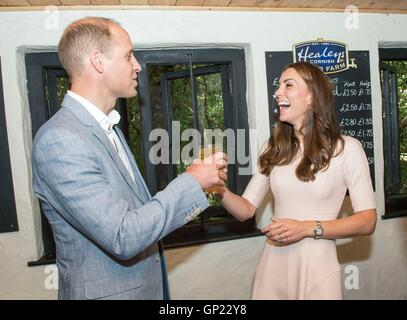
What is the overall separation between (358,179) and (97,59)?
1.14 m

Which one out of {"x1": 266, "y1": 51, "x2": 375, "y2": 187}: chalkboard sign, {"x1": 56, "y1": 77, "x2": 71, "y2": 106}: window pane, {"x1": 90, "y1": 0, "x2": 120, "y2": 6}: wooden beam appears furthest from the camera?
{"x1": 266, "y1": 51, "x2": 375, "y2": 187}: chalkboard sign

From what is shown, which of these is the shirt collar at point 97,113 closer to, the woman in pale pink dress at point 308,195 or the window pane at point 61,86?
the woman in pale pink dress at point 308,195

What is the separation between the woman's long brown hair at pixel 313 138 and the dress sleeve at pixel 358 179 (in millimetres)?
58

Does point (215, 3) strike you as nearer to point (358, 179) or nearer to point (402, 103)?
point (358, 179)

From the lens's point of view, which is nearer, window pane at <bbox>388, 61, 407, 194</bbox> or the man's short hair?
the man's short hair

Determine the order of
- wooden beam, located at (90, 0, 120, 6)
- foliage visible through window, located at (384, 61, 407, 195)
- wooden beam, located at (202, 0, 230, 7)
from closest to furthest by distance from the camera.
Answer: wooden beam, located at (90, 0, 120, 6)
wooden beam, located at (202, 0, 230, 7)
foliage visible through window, located at (384, 61, 407, 195)

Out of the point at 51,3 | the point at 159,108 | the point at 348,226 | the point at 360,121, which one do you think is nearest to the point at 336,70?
the point at 360,121

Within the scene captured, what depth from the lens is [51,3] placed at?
6.83 ft

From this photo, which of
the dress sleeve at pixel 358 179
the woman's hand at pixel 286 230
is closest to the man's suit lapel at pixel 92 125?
the woman's hand at pixel 286 230

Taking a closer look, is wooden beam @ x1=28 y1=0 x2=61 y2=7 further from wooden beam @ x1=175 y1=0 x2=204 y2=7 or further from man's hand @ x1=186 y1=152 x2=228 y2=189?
man's hand @ x1=186 y1=152 x2=228 y2=189

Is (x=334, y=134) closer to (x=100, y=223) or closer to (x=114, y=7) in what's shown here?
(x=100, y=223)

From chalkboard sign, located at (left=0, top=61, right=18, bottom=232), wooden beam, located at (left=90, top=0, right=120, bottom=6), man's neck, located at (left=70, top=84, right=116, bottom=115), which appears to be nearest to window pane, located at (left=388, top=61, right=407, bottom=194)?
wooden beam, located at (left=90, top=0, right=120, bottom=6)

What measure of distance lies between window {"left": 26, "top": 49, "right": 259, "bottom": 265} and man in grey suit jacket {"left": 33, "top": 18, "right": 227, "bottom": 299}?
1.19m

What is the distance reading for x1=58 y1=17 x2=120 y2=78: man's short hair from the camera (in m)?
1.08
